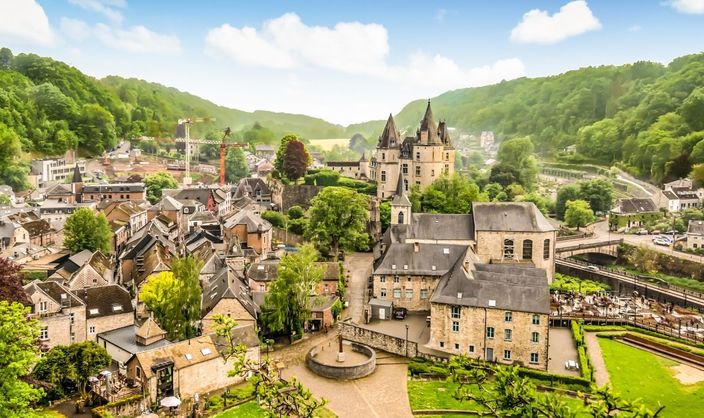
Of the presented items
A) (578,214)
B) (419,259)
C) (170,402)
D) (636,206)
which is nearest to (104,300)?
(170,402)

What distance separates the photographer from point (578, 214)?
232 ft

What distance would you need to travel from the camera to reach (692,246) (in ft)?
199

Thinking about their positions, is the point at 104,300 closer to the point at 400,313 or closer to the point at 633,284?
the point at 400,313

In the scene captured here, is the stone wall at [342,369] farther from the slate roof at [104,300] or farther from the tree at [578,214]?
the tree at [578,214]

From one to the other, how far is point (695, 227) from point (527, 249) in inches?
983

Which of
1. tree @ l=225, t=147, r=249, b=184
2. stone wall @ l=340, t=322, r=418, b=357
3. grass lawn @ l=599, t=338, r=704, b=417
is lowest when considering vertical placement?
grass lawn @ l=599, t=338, r=704, b=417

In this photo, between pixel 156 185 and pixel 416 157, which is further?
pixel 156 185

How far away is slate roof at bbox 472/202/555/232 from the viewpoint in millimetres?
47875

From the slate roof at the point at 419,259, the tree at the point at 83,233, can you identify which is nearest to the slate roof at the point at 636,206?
the slate roof at the point at 419,259

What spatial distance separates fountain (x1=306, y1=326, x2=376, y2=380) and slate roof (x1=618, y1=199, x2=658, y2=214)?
48.7 m

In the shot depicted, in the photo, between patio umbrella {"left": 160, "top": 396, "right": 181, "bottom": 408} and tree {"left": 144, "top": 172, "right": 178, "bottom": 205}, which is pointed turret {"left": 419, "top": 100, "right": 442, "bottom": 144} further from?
patio umbrella {"left": 160, "top": 396, "right": 181, "bottom": 408}

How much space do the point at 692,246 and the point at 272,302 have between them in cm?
4636

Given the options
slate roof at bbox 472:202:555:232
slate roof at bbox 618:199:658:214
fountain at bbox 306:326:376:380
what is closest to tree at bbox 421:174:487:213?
slate roof at bbox 472:202:555:232

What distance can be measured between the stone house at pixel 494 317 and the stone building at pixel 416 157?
27.4m
